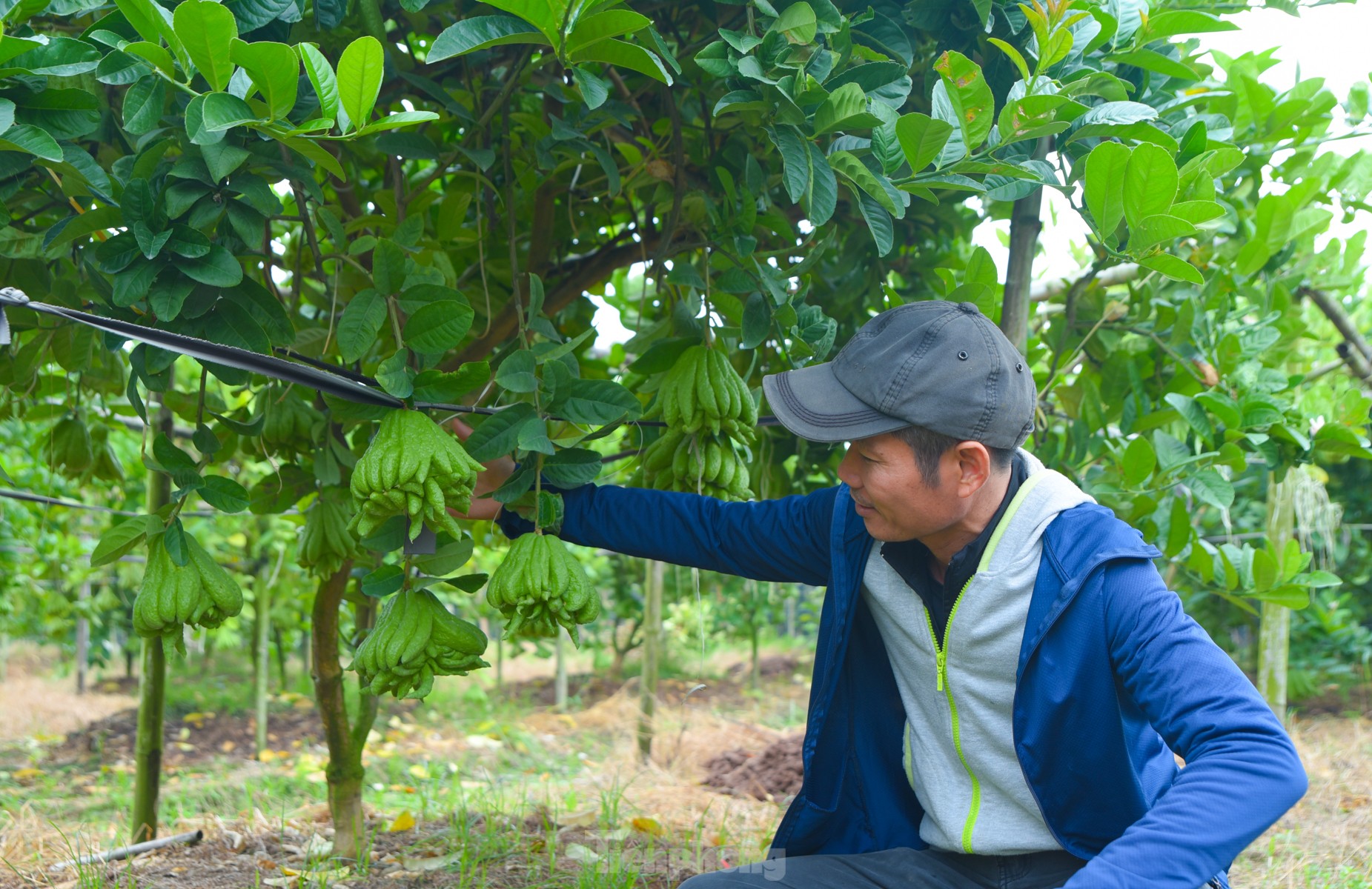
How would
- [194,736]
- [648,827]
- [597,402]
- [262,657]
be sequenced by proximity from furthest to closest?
1. [194,736]
2. [262,657]
3. [648,827]
4. [597,402]

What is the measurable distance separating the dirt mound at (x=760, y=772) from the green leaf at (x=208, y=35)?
3538 millimetres

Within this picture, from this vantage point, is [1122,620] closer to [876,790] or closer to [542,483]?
[876,790]

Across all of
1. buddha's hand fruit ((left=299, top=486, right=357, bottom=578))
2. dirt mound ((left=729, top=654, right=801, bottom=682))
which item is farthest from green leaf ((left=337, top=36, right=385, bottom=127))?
dirt mound ((left=729, top=654, right=801, bottom=682))

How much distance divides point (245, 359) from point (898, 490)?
2.84 ft

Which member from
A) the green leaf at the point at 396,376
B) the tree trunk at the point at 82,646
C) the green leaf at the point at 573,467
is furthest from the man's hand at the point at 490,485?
the tree trunk at the point at 82,646

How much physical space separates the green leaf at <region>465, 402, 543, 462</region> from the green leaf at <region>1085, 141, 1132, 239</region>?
0.83 meters

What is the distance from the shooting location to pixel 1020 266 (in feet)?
6.31

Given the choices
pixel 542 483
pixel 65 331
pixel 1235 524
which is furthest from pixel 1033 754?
pixel 1235 524

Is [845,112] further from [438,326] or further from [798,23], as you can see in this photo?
[438,326]

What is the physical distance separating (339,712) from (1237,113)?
221 centimetres

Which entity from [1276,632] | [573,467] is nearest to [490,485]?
[573,467]

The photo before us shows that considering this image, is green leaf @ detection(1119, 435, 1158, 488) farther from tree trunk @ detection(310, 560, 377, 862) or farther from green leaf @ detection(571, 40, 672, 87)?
tree trunk @ detection(310, 560, 377, 862)

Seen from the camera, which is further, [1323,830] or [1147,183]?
[1323,830]

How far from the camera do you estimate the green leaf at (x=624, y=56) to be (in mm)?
1142
